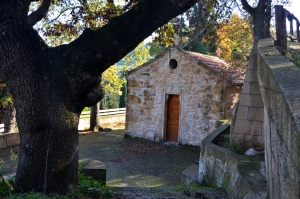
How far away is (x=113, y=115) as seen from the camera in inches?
870

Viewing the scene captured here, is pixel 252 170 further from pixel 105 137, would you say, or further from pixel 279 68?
pixel 105 137

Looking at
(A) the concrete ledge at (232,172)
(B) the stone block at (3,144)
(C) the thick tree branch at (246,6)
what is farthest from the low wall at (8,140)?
(C) the thick tree branch at (246,6)

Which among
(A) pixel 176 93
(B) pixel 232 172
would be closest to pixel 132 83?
(A) pixel 176 93

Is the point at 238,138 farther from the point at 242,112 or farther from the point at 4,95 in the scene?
the point at 4,95

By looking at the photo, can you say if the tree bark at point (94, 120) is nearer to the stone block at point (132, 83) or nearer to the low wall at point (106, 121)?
the low wall at point (106, 121)

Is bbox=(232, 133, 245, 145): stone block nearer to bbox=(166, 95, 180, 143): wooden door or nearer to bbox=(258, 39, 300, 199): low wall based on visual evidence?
bbox=(258, 39, 300, 199): low wall

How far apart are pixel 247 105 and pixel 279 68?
8.38 ft

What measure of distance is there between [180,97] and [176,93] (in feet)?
0.87

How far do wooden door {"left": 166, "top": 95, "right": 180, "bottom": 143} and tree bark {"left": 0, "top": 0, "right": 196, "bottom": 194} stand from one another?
10.5 meters

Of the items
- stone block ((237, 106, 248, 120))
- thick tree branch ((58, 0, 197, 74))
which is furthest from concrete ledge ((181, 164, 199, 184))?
thick tree branch ((58, 0, 197, 74))

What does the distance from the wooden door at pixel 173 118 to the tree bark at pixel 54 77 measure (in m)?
10.5

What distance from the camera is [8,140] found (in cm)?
1273

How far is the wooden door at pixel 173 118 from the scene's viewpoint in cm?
1448

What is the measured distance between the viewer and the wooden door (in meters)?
14.5
